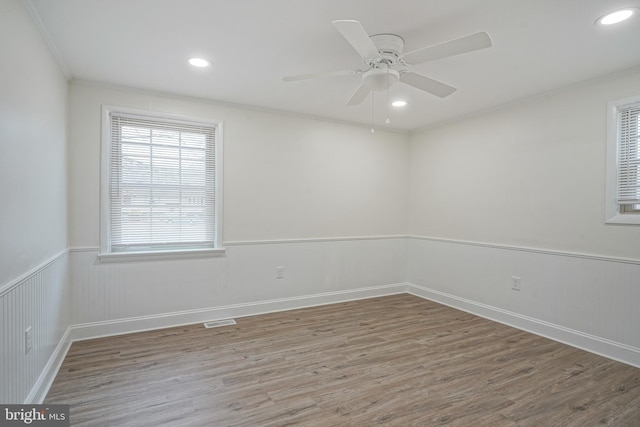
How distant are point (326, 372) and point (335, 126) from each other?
10.1 feet

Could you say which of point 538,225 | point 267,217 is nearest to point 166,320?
point 267,217

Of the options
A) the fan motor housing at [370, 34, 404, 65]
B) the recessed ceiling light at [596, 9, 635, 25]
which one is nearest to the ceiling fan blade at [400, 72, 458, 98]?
the fan motor housing at [370, 34, 404, 65]

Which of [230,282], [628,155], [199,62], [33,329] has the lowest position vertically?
[230,282]

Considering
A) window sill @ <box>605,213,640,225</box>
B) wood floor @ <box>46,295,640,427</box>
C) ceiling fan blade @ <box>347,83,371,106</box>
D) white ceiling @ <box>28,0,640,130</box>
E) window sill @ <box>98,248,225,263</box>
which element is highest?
white ceiling @ <box>28,0,640,130</box>

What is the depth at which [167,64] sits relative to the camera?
2793 millimetres

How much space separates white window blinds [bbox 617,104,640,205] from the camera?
9.21ft

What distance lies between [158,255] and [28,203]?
157 cm

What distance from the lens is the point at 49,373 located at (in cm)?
235

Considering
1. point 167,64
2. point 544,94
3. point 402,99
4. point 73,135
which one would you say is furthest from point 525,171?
point 73,135

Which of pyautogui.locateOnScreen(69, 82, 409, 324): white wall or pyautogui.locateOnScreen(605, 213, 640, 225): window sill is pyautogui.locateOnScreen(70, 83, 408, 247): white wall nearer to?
pyautogui.locateOnScreen(69, 82, 409, 324): white wall

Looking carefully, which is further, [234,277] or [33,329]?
[234,277]

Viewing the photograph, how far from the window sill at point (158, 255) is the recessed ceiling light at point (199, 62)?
189cm

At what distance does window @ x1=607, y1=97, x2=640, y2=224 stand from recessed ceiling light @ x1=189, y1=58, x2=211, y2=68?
3.51 metres

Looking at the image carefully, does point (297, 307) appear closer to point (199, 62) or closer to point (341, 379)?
point (341, 379)
